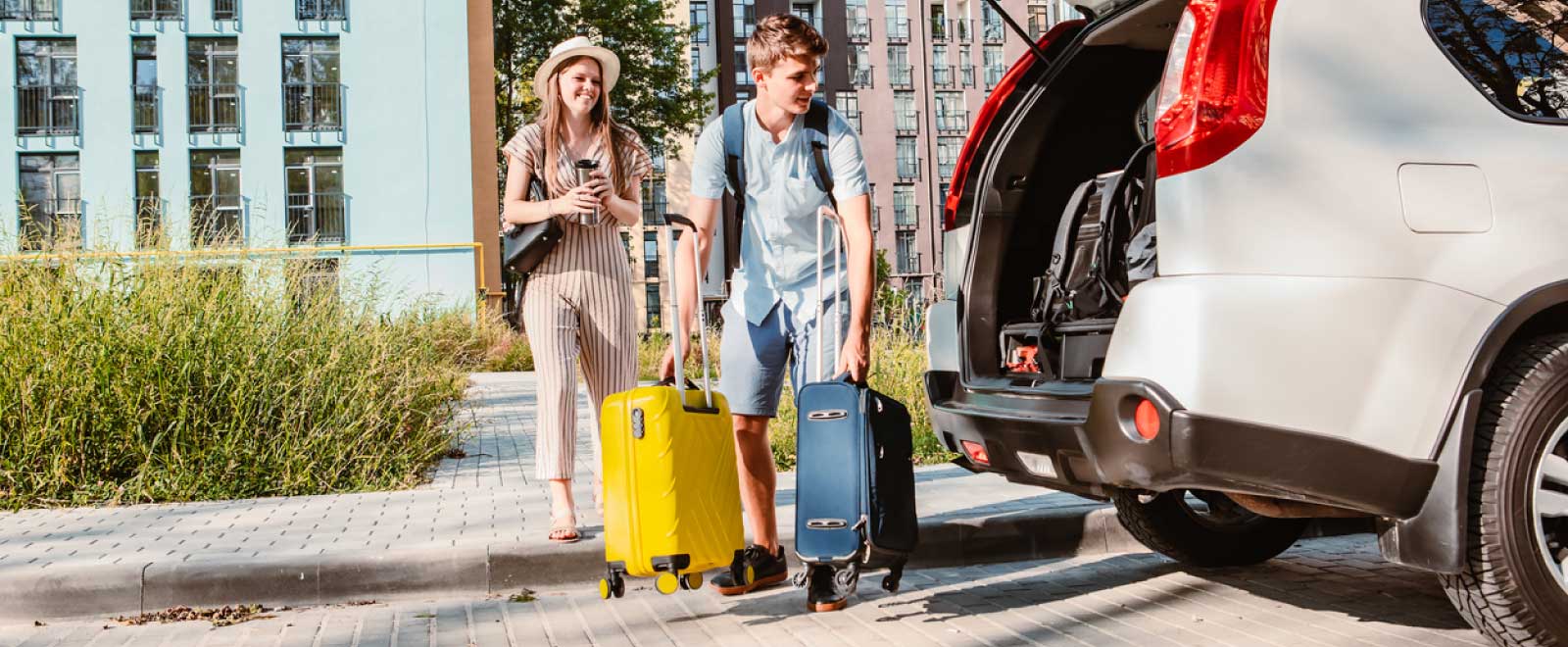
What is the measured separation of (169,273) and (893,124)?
5317 centimetres

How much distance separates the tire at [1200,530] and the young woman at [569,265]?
2077mm

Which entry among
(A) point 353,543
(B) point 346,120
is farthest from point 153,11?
(A) point 353,543

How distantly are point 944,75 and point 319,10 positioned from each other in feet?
113

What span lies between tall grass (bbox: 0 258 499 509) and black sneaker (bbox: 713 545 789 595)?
10.2 ft

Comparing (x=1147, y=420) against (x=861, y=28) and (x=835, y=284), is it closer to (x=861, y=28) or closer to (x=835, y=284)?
(x=835, y=284)

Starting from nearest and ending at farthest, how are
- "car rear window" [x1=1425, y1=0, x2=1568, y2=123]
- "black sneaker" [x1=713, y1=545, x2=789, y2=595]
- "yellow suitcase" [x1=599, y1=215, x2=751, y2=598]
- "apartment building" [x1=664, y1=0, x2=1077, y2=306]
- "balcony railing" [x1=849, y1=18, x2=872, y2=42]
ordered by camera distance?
"car rear window" [x1=1425, y1=0, x2=1568, y2=123] < "yellow suitcase" [x1=599, y1=215, x2=751, y2=598] < "black sneaker" [x1=713, y1=545, x2=789, y2=595] < "apartment building" [x1=664, y1=0, x2=1077, y2=306] < "balcony railing" [x1=849, y1=18, x2=872, y2=42]

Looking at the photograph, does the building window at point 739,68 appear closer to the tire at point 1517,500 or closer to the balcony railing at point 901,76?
the balcony railing at point 901,76

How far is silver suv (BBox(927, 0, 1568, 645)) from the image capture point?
3213 mm

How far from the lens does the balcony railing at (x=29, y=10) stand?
100 feet

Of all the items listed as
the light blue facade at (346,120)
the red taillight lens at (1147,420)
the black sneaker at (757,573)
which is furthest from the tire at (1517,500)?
the light blue facade at (346,120)

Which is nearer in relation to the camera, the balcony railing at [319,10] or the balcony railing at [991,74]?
the balcony railing at [319,10]

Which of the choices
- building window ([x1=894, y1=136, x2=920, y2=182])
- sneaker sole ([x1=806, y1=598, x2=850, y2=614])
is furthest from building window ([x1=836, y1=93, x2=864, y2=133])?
sneaker sole ([x1=806, y1=598, x2=850, y2=614])

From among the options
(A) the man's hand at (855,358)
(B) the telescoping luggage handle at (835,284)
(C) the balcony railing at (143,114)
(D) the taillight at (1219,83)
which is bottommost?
(A) the man's hand at (855,358)

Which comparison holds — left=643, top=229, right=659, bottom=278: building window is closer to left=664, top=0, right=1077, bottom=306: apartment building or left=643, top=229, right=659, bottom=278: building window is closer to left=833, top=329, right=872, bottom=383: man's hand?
left=664, top=0, right=1077, bottom=306: apartment building
